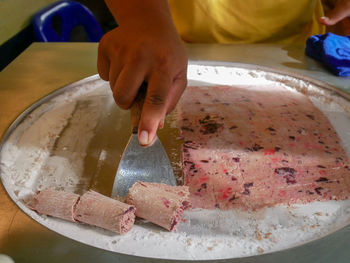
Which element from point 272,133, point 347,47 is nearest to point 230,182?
point 272,133

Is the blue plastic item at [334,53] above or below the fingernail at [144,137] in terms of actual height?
below

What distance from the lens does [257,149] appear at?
0.85 meters

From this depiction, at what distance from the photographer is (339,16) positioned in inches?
51.1

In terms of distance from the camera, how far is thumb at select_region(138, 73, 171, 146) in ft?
2.12

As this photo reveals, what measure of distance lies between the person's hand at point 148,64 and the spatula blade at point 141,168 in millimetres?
91

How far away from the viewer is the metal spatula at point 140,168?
0.74 metres

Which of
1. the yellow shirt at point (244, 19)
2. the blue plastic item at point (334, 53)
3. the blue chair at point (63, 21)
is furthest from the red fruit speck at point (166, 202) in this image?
the blue chair at point (63, 21)

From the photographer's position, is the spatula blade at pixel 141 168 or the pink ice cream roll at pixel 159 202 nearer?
the pink ice cream roll at pixel 159 202

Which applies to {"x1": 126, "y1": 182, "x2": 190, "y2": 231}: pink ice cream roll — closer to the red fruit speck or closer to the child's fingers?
the red fruit speck

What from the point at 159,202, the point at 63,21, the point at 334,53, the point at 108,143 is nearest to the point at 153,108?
the point at 159,202

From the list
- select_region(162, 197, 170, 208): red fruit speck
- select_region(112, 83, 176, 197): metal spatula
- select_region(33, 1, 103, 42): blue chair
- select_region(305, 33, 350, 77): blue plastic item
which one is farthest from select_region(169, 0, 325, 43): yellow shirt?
select_region(162, 197, 170, 208): red fruit speck

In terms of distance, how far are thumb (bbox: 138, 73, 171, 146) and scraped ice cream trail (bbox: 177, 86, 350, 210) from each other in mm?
166

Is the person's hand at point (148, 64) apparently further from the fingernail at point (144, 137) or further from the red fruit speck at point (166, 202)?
the red fruit speck at point (166, 202)

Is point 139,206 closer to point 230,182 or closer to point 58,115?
point 230,182
